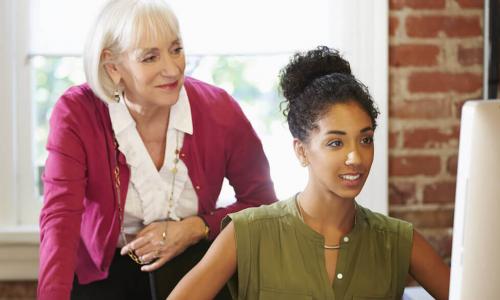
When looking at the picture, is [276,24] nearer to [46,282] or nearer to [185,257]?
[185,257]

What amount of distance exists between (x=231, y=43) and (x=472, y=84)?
2.27ft

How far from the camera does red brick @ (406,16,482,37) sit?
2213mm

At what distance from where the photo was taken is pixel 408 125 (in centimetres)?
224

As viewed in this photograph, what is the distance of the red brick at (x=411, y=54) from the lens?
7.27 feet

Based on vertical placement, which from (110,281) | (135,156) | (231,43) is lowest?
(110,281)

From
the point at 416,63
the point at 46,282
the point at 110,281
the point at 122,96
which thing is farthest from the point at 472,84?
the point at 46,282

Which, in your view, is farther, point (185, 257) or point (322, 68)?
point (185, 257)

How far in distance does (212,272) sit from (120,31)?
616 mm

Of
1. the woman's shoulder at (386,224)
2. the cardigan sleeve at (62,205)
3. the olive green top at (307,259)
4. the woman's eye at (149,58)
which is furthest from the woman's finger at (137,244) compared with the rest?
the woman's shoulder at (386,224)

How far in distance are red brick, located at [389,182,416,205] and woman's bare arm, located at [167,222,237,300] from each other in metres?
0.89

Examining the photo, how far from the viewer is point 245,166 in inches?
74.1

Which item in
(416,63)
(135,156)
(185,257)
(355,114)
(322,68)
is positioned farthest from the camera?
(416,63)

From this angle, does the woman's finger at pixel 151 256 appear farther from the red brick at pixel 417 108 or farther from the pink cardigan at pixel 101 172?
the red brick at pixel 417 108

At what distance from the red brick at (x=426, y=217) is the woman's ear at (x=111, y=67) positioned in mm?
918
